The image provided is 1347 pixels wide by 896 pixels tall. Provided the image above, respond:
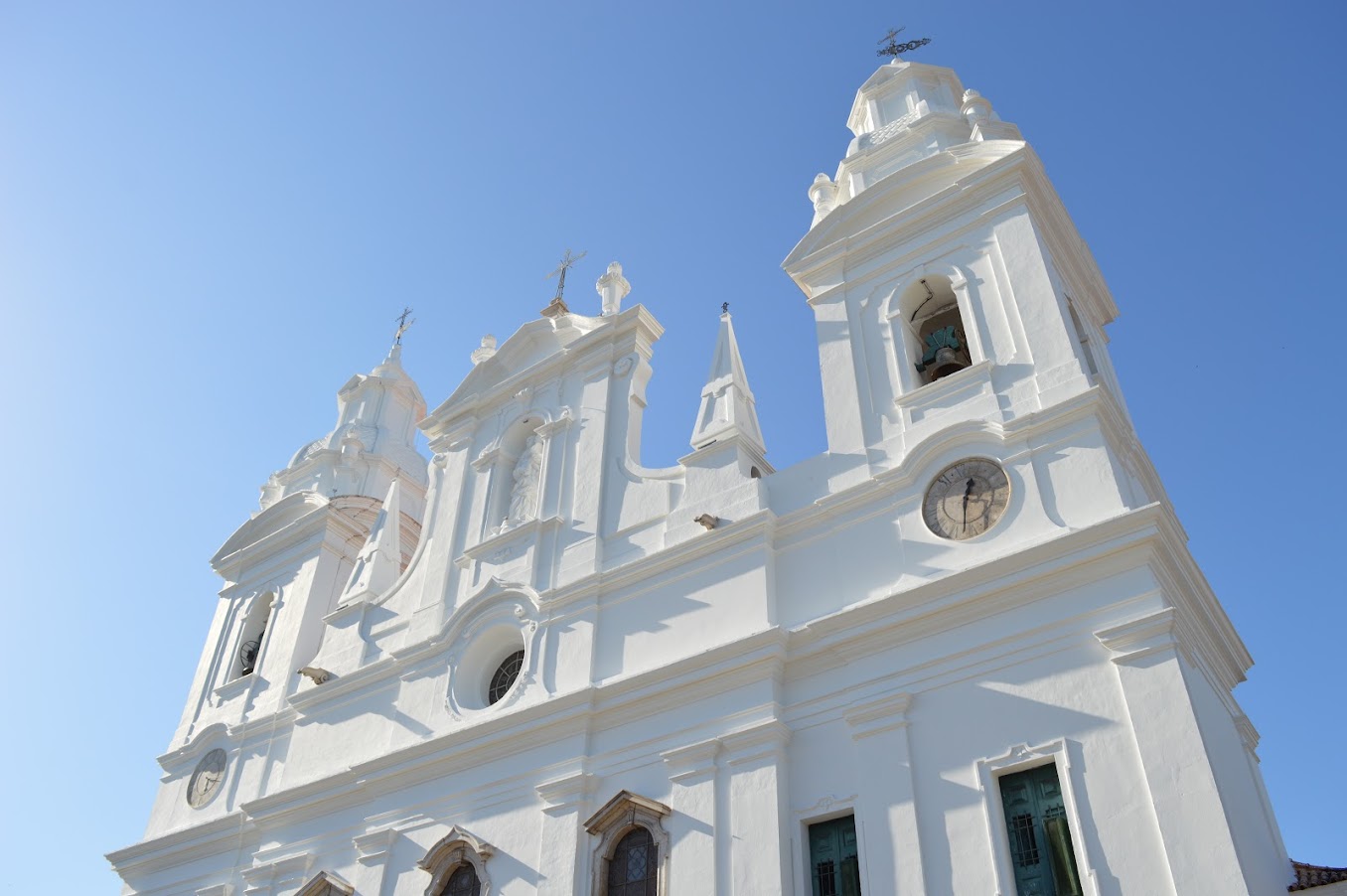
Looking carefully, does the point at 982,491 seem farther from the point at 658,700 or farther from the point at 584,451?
the point at 584,451

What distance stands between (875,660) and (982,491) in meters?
2.26

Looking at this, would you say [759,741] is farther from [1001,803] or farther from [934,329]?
[934,329]

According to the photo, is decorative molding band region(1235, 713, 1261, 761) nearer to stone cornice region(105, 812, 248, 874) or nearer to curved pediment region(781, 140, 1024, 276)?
curved pediment region(781, 140, 1024, 276)

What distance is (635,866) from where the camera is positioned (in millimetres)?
12852

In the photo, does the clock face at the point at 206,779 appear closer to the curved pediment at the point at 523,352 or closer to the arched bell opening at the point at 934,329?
the curved pediment at the point at 523,352

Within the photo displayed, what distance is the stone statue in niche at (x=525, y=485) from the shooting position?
17609mm

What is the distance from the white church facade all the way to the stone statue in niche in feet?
0.39

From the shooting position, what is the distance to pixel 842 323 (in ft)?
51.5

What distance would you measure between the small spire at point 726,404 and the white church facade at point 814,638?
0.21 ft

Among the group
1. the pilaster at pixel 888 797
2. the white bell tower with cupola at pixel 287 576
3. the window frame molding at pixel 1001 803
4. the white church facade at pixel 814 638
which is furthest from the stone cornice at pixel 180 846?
the window frame molding at pixel 1001 803

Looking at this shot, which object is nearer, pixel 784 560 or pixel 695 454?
pixel 784 560

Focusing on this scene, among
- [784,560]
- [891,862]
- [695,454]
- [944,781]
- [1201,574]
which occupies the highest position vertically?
[695,454]

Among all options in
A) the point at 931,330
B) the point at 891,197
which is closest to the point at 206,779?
the point at 931,330

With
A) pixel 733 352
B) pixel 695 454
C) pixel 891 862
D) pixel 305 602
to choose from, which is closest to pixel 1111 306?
pixel 733 352
